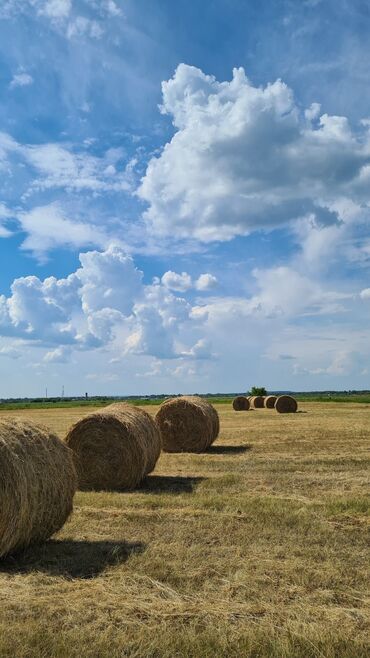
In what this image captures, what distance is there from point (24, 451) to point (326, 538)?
3.71 meters

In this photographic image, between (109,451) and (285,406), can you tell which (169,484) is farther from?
(285,406)

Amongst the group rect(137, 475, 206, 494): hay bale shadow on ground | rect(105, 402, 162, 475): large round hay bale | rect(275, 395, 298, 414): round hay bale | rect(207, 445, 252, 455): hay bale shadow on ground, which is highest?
rect(275, 395, 298, 414): round hay bale

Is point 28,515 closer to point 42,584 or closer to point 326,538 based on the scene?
point 42,584

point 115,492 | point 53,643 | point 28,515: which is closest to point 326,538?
point 28,515

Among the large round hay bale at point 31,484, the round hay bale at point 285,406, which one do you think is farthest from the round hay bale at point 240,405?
the large round hay bale at point 31,484

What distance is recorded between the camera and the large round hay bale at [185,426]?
19.0 metres

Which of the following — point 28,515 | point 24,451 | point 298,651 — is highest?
point 24,451

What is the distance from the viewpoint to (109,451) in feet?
40.1

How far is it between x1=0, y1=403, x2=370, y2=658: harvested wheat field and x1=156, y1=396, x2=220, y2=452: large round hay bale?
737 centimetres

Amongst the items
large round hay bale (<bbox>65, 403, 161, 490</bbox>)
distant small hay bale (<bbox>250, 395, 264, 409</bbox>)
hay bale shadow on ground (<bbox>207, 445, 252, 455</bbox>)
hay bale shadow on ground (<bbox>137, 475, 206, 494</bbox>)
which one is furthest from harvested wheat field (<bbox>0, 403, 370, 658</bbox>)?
distant small hay bale (<bbox>250, 395, 264, 409</bbox>)

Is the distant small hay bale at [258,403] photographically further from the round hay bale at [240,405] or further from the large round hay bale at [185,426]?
the large round hay bale at [185,426]

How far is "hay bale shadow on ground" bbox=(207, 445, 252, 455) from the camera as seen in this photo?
17.6 m

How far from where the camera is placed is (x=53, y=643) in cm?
466

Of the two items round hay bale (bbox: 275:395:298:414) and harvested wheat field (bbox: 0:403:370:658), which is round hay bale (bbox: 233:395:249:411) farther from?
harvested wheat field (bbox: 0:403:370:658)
